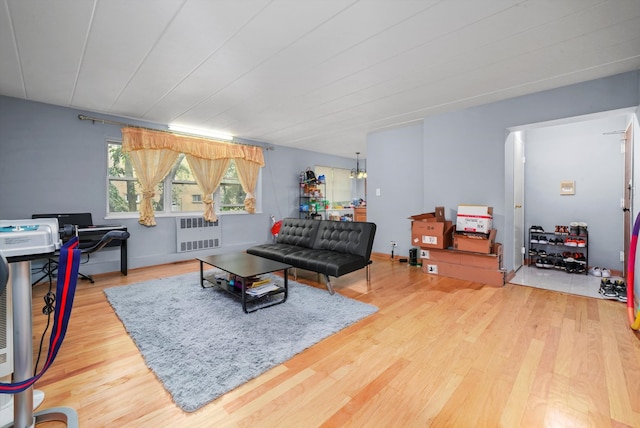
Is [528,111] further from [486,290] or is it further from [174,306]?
[174,306]

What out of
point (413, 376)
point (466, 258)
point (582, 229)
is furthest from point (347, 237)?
point (582, 229)

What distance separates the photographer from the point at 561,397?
1.54 meters

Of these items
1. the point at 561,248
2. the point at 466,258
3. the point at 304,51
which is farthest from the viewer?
the point at 561,248

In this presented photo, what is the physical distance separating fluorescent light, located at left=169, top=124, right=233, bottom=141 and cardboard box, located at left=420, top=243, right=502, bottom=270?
13.7 ft

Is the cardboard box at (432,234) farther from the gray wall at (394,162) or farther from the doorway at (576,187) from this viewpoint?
the doorway at (576,187)

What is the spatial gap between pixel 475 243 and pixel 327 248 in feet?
6.35

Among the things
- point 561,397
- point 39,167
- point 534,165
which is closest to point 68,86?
point 39,167

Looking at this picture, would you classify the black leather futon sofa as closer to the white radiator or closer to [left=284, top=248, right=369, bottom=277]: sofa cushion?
[left=284, top=248, right=369, bottom=277]: sofa cushion

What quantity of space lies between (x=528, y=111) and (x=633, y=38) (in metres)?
1.22

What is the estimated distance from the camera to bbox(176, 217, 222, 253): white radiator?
16.0ft

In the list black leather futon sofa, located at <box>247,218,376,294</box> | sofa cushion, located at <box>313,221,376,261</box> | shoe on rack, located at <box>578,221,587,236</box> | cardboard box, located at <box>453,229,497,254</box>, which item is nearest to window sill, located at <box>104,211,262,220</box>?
black leather futon sofa, located at <box>247,218,376,294</box>

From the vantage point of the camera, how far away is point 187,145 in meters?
4.82

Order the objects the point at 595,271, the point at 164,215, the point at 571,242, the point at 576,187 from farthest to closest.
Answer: the point at 164,215, the point at 576,187, the point at 571,242, the point at 595,271

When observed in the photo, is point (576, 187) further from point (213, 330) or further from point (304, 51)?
point (213, 330)
